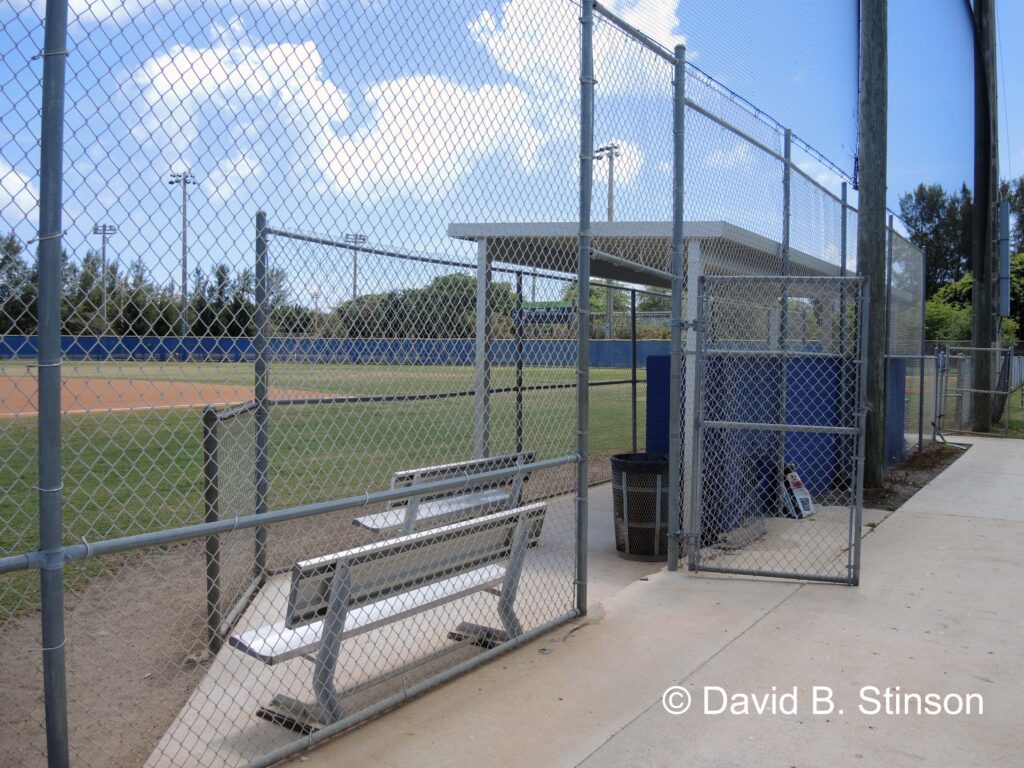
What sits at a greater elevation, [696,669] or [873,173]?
[873,173]

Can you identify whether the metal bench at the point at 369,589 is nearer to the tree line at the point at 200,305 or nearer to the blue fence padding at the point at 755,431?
the tree line at the point at 200,305

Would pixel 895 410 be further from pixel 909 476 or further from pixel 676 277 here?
pixel 676 277

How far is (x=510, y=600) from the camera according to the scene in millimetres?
4664

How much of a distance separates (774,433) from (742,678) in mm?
4466

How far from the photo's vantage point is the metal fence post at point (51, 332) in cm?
257

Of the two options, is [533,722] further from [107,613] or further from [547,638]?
[107,613]

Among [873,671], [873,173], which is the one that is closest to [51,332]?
[873,671]

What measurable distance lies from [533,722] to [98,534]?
16.6ft

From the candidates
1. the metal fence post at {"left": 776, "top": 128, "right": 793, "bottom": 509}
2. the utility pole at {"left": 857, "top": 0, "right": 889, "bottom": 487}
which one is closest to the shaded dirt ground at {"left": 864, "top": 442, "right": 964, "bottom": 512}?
the utility pole at {"left": 857, "top": 0, "right": 889, "bottom": 487}

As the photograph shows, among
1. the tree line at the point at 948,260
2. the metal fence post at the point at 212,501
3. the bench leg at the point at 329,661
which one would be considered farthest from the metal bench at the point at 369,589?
the tree line at the point at 948,260

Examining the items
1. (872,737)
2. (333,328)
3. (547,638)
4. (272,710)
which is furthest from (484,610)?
(872,737)

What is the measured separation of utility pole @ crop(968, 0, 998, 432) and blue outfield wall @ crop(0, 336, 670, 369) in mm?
13727

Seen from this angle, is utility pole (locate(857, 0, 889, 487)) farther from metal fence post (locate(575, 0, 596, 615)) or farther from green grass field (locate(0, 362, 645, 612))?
metal fence post (locate(575, 0, 596, 615))

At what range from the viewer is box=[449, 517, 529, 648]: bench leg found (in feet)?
15.3
